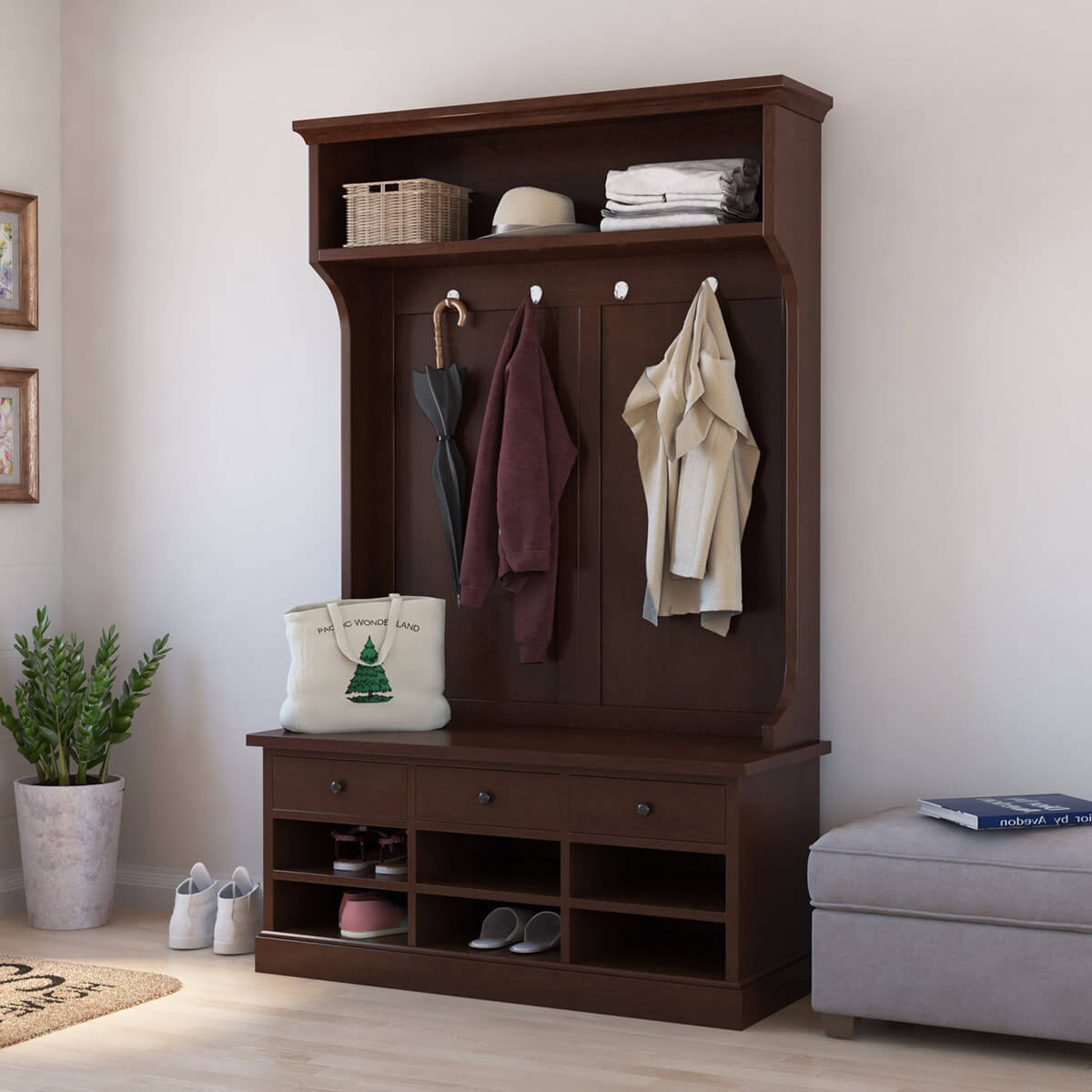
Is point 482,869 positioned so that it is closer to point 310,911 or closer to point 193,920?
point 310,911

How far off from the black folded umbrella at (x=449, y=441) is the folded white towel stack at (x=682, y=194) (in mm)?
565

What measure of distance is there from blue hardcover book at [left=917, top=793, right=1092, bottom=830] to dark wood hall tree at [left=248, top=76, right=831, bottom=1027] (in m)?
0.38

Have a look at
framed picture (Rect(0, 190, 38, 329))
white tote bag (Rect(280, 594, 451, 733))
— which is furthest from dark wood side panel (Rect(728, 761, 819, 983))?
framed picture (Rect(0, 190, 38, 329))

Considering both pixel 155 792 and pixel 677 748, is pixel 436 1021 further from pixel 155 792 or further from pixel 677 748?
pixel 155 792

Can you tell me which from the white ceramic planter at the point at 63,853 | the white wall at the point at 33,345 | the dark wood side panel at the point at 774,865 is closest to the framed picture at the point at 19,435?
the white wall at the point at 33,345

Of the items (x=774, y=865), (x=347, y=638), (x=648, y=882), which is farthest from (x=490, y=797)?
(x=774, y=865)

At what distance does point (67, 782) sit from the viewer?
13.9 feet

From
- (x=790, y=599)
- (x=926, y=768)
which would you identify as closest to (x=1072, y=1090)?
(x=926, y=768)

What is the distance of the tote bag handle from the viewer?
371cm

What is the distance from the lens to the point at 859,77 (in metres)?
3.64

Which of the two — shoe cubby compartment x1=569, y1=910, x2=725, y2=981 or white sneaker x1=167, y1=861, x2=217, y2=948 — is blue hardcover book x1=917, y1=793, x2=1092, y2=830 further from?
white sneaker x1=167, y1=861, x2=217, y2=948

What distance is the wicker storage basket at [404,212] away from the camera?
381 cm

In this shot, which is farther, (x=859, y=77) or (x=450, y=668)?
(x=450, y=668)

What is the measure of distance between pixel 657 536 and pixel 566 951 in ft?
3.13
